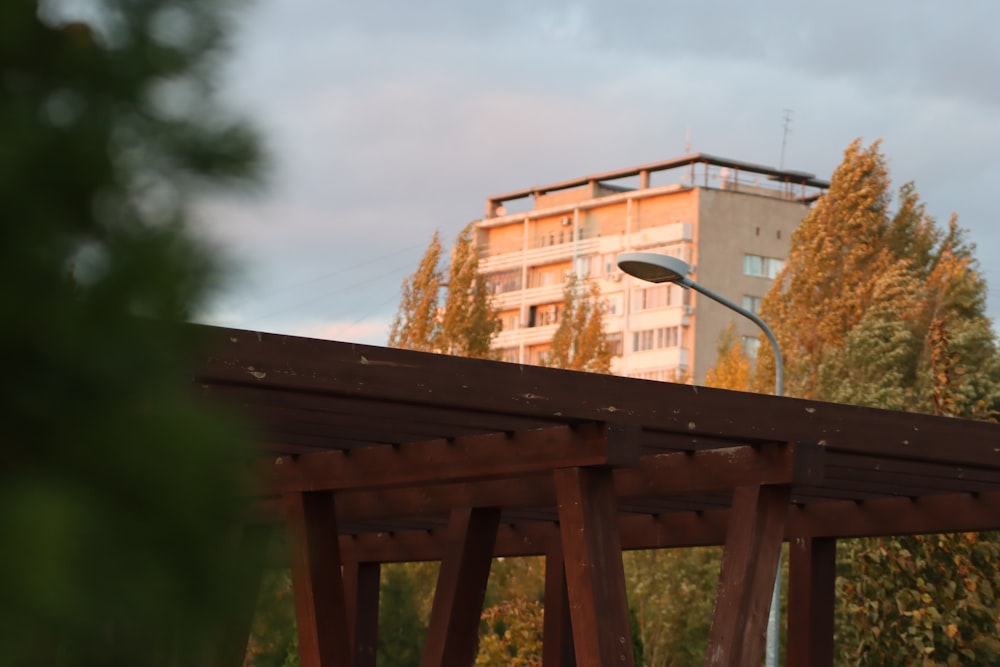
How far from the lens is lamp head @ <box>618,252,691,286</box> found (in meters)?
15.0

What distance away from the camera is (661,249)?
257 ft

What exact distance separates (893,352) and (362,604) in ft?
65.8

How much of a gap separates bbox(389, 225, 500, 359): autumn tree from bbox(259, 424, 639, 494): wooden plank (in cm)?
3099

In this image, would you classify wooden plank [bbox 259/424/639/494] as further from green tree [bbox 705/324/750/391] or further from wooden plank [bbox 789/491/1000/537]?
green tree [bbox 705/324/750/391]

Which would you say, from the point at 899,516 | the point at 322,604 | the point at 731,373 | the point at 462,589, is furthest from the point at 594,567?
the point at 731,373

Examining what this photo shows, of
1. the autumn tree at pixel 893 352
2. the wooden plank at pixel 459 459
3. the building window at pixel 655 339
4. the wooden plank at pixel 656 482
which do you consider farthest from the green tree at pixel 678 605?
the building window at pixel 655 339

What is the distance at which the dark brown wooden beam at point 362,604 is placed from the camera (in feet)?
64.5

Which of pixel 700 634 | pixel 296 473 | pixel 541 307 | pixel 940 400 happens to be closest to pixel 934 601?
pixel 940 400

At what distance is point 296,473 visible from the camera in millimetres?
12781

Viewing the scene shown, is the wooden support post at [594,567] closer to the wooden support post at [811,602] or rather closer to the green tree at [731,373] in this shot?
the wooden support post at [811,602]

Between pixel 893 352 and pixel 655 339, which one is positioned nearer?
pixel 893 352

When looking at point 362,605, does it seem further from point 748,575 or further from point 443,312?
point 443,312

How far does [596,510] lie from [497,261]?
79.8 metres

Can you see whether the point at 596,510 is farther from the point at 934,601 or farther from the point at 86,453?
the point at 934,601
